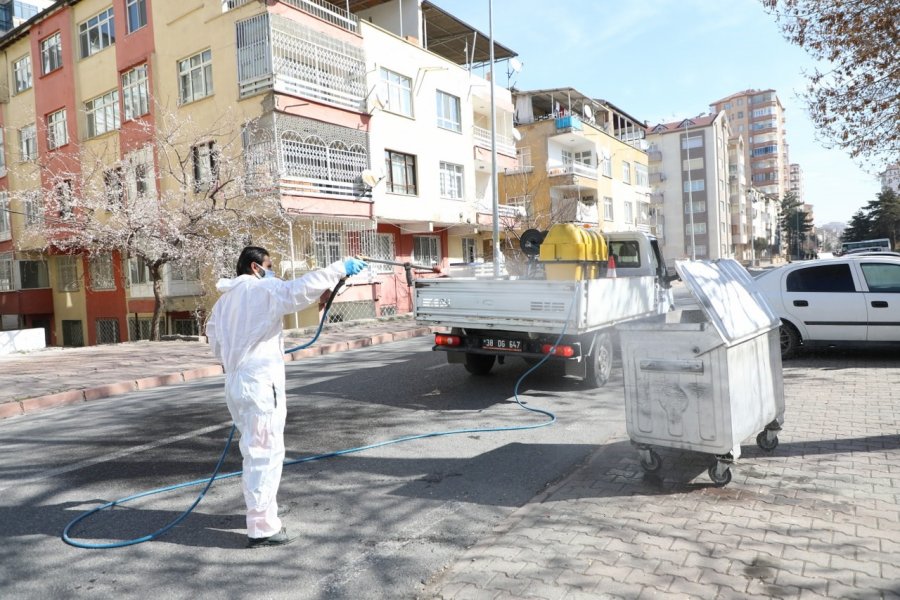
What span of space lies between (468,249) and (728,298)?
25.1 m

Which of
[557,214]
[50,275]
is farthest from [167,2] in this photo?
[557,214]

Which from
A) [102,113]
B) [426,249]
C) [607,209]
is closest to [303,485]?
[426,249]

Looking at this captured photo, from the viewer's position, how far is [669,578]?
315cm

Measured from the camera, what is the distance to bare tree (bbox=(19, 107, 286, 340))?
1630cm

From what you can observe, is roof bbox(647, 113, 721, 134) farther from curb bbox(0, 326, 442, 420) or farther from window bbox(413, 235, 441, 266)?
curb bbox(0, 326, 442, 420)

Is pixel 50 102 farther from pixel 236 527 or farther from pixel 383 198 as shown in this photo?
pixel 236 527

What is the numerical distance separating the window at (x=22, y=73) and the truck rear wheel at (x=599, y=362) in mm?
29874

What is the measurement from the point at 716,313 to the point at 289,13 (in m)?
18.1

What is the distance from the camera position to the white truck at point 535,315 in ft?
23.1

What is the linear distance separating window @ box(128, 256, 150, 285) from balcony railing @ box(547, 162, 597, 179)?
865 inches

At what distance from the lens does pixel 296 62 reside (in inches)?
758

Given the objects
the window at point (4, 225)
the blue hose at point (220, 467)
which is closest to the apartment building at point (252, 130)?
the window at point (4, 225)

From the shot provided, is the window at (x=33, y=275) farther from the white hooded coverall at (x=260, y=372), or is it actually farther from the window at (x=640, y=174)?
the window at (x=640, y=174)

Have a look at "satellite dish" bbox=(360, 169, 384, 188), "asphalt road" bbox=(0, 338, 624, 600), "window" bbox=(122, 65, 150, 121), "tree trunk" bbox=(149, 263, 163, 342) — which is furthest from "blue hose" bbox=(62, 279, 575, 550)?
"window" bbox=(122, 65, 150, 121)
